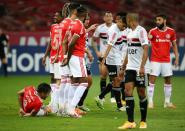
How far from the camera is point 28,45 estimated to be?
30.8 metres

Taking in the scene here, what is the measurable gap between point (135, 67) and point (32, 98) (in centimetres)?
259

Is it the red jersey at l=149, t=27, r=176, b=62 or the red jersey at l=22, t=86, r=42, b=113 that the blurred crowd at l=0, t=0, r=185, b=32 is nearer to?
the red jersey at l=149, t=27, r=176, b=62

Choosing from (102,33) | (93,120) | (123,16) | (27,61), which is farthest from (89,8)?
(93,120)

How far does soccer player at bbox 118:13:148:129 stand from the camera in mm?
13055

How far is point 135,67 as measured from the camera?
43.6ft

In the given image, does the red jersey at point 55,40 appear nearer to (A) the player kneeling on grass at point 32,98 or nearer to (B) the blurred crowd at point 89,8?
(A) the player kneeling on grass at point 32,98

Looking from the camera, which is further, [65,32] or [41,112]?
[41,112]

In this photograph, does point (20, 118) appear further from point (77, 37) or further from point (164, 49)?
point (164, 49)

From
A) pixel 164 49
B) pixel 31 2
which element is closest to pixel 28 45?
pixel 31 2

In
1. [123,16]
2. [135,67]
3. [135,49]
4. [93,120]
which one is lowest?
[93,120]

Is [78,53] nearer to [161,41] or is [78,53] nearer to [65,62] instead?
[65,62]

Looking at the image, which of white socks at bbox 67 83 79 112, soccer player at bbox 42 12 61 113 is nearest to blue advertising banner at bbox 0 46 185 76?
soccer player at bbox 42 12 61 113

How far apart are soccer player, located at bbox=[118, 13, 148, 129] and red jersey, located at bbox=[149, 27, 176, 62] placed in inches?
192

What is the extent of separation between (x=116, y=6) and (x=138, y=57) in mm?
22977
